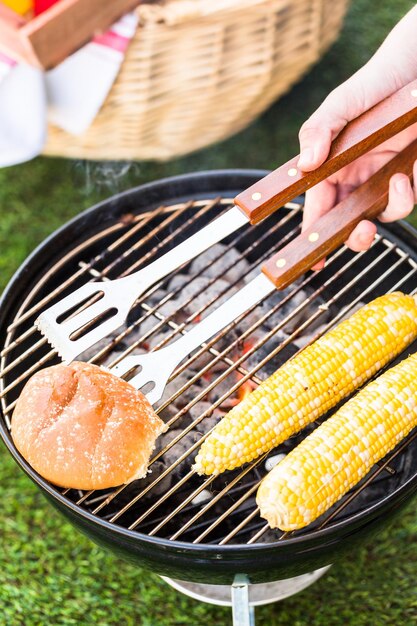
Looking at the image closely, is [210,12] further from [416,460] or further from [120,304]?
[416,460]

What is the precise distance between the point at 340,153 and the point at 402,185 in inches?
11.1

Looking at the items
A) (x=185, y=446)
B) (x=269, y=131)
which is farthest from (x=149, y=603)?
(x=269, y=131)

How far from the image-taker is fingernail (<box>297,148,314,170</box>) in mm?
1752

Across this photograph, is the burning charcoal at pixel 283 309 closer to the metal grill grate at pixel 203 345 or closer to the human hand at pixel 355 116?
the metal grill grate at pixel 203 345

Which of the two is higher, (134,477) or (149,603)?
(134,477)

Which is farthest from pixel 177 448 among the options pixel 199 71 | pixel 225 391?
pixel 199 71

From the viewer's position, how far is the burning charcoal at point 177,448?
202cm

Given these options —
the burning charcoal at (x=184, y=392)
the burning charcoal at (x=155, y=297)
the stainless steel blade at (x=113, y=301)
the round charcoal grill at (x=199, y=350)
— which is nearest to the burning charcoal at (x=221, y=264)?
the round charcoal grill at (x=199, y=350)

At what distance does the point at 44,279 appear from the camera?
224cm

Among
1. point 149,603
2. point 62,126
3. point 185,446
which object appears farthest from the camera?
point 62,126

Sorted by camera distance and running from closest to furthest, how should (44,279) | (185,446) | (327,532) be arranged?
(327,532) < (185,446) < (44,279)

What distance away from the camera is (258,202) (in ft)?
5.72

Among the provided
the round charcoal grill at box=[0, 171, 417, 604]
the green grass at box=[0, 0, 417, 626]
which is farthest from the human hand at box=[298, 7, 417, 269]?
the green grass at box=[0, 0, 417, 626]

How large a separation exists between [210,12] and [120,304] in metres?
1.53
